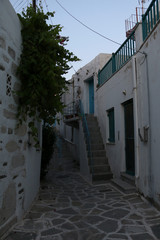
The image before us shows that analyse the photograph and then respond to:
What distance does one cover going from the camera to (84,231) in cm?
307

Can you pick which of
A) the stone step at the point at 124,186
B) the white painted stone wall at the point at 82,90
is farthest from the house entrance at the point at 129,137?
the white painted stone wall at the point at 82,90

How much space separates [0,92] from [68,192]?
12.2 feet

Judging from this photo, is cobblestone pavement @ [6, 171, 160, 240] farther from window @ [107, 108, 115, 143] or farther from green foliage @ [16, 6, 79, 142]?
window @ [107, 108, 115, 143]

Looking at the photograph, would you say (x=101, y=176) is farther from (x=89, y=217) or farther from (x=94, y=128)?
(x=89, y=217)

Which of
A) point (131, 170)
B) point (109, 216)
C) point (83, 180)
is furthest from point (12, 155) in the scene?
point (83, 180)

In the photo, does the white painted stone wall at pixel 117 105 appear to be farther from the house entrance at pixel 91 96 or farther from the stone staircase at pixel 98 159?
the house entrance at pixel 91 96

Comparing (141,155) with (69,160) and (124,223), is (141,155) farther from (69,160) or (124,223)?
(69,160)

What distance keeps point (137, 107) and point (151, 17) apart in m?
2.11

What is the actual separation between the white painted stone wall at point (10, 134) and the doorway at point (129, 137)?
3217mm

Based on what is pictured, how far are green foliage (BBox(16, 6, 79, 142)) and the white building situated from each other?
1.71 m

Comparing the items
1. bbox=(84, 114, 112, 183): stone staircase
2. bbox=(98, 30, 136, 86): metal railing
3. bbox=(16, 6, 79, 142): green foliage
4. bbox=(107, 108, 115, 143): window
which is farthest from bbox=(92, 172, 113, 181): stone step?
bbox=(98, 30, 136, 86): metal railing

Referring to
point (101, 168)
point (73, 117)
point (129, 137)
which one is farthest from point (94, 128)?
point (129, 137)

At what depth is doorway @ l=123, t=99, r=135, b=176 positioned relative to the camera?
550 cm

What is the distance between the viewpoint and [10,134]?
10.00 feet
